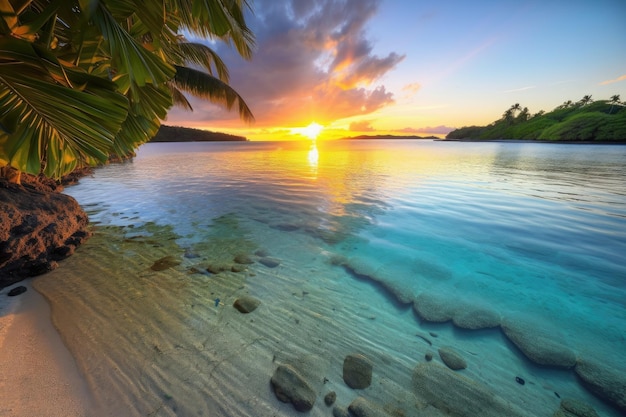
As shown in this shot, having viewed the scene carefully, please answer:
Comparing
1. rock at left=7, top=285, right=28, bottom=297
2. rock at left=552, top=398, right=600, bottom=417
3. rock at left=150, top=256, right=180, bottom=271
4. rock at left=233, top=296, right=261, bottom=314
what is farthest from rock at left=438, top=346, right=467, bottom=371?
rock at left=7, top=285, right=28, bottom=297

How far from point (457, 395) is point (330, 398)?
139 centimetres

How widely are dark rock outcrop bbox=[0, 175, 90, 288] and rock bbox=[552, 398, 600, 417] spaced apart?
781 cm

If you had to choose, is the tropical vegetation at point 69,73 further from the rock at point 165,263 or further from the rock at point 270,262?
the rock at point 270,262

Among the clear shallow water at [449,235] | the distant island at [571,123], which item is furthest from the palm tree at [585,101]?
the clear shallow water at [449,235]

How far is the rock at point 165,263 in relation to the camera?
464 cm

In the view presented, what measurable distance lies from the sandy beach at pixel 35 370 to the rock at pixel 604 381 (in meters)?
5.36

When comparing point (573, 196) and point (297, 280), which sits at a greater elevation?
point (297, 280)

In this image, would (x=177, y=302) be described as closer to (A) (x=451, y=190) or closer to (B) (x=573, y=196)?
(A) (x=451, y=190)

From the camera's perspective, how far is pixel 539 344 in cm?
325

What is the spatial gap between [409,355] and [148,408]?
2.90m

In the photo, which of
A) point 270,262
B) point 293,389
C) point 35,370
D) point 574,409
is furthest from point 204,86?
point 574,409

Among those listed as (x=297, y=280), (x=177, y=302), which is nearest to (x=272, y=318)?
(x=297, y=280)

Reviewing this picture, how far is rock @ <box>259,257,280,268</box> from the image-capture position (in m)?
5.03

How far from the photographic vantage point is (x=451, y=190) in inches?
499
